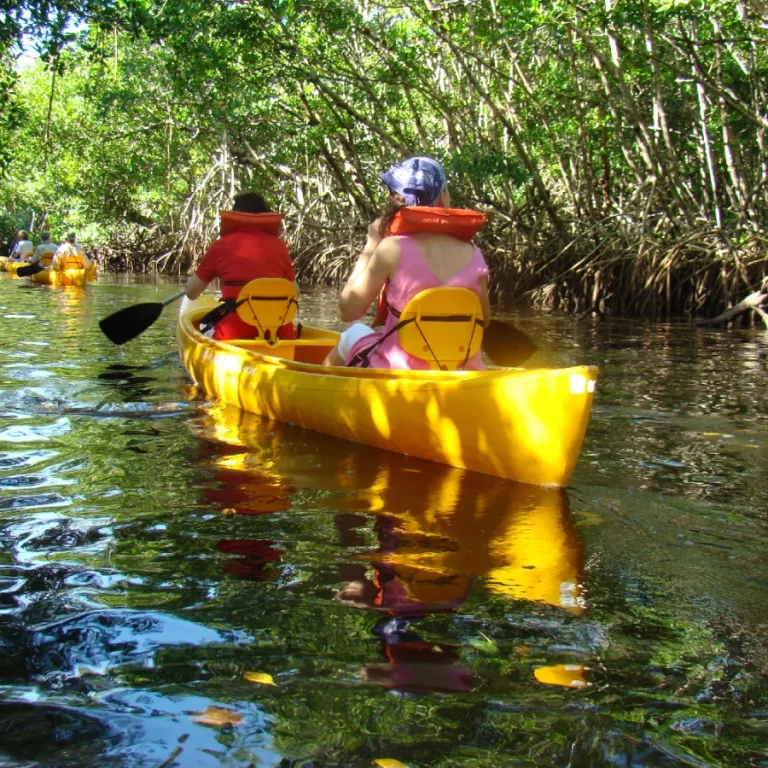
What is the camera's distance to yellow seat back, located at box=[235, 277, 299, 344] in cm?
548

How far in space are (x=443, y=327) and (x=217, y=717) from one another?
232 cm

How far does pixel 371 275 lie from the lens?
12.5 ft

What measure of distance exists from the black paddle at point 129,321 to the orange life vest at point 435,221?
3146 millimetres

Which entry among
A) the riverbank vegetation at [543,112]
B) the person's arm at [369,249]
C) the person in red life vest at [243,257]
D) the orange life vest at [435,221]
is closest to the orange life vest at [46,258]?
the riverbank vegetation at [543,112]

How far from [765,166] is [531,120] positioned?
3.29 m

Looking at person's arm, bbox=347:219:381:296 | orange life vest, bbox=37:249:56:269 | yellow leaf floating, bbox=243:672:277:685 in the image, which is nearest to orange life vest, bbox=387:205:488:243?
person's arm, bbox=347:219:381:296

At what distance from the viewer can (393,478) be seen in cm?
365

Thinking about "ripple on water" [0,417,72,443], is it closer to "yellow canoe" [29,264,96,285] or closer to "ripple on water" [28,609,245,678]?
"ripple on water" [28,609,245,678]

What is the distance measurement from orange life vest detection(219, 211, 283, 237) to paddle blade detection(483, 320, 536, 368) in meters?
1.55

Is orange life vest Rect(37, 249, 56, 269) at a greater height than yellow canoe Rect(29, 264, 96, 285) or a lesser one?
greater

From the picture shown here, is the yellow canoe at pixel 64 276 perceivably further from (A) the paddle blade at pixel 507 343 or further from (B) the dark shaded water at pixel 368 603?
(A) the paddle blade at pixel 507 343

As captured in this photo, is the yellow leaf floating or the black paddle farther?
the black paddle

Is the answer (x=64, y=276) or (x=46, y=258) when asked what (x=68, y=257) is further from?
(x=46, y=258)

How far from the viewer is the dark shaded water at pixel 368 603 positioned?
1.67 metres
